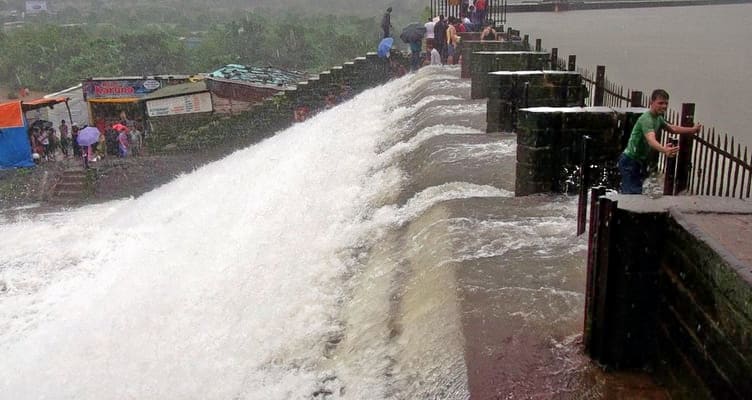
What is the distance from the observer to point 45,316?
944 centimetres

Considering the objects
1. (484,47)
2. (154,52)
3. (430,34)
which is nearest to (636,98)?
(484,47)

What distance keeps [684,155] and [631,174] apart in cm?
49

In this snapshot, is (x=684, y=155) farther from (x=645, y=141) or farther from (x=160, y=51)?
(x=160, y=51)

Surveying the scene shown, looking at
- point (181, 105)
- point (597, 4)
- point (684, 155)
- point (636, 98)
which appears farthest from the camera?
point (597, 4)

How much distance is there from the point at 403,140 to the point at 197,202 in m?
4.73

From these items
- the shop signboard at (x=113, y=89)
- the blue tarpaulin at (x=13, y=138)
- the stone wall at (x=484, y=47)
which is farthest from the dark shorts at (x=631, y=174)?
the shop signboard at (x=113, y=89)

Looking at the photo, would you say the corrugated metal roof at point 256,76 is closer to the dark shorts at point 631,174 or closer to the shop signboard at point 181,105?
the shop signboard at point 181,105

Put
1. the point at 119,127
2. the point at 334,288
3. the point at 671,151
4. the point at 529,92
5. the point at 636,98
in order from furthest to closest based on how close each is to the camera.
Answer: the point at 119,127 → the point at 529,92 → the point at 636,98 → the point at 334,288 → the point at 671,151

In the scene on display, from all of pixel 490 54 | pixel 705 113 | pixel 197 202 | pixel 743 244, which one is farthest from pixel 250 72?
pixel 743 244

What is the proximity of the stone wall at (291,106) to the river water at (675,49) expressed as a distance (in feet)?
20.9

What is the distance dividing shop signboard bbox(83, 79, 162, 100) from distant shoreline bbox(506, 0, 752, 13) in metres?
18.4

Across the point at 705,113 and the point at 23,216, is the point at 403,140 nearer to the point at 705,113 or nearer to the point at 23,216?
the point at 705,113

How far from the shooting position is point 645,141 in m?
6.41

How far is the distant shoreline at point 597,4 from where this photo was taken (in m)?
31.3
